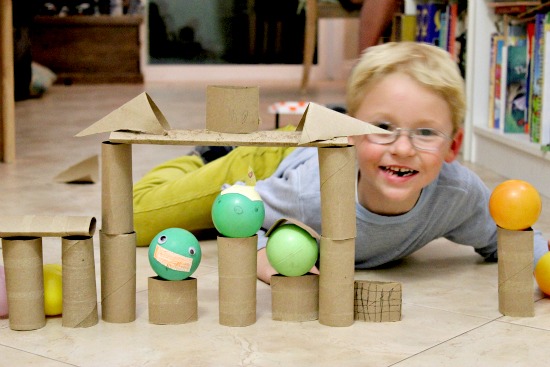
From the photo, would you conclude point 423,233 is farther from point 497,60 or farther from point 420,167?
point 497,60

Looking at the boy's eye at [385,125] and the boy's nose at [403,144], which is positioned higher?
the boy's eye at [385,125]

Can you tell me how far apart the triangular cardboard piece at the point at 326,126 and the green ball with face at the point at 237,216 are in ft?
0.36

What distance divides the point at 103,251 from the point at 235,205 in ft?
0.61

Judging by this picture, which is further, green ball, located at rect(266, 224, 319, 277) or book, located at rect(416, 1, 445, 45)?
book, located at rect(416, 1, 445, 45)

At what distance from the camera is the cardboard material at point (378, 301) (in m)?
1.19

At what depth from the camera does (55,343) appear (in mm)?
1100

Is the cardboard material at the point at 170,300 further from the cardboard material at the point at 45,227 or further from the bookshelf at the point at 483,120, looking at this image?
the bookshelf at the point at 483,120

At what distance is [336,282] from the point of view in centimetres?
115

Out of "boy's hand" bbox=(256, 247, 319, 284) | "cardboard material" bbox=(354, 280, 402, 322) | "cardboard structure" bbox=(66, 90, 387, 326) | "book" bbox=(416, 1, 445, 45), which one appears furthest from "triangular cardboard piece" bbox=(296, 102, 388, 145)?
"book" bbox=(416, 1, 445, 45)

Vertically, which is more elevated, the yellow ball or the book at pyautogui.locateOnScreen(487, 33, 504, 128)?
the book at pyautogui.locateOnScreen(487, 33, 504, 128)

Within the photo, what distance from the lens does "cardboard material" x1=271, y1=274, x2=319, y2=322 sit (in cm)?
119

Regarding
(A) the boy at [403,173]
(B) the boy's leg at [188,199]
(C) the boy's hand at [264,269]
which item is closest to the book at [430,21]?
(B) the boy's leg at [188,199]

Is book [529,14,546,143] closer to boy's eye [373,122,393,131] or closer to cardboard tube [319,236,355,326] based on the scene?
boy's eye [373,122,393,131]

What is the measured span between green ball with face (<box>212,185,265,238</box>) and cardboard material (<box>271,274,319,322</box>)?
9 cm
